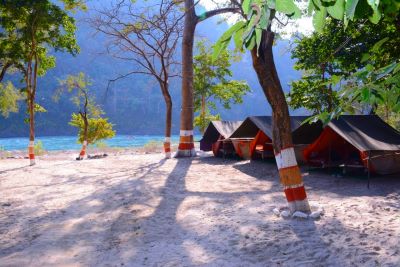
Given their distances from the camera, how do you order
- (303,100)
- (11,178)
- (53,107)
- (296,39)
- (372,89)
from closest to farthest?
1. (372,89)
2. (11,178)
3. (296,39)
4. (303,100)
5. (53,107)

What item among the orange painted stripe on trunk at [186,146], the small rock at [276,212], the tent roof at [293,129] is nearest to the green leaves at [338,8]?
the small rock at [276,212]

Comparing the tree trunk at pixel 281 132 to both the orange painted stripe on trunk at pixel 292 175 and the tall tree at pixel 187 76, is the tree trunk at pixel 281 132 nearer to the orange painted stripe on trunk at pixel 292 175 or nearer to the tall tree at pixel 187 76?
the orange painted stripe on trunk at pixel 292 175

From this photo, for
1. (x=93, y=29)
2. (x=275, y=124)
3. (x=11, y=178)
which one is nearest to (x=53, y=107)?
(x=93, y=29)

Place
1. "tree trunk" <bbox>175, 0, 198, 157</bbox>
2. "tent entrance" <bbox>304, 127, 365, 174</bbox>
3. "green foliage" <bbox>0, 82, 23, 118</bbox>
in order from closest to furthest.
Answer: "tent entrance" <bbox>304, 127, 365, 174</bbox> → "tree trunk" <bbox>175, 0, 198, 157</bbox> → "green foliage" <bbox>0, 82, 23, 118</bbox>

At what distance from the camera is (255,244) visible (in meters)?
4.81

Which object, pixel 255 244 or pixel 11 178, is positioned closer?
pixel 255 244

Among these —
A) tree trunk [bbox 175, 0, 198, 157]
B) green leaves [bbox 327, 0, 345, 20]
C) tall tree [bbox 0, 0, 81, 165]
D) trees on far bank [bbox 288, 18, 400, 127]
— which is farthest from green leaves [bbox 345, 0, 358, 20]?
tall tree [bbox 0, 0, 81, 165]

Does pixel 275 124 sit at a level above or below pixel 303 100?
below

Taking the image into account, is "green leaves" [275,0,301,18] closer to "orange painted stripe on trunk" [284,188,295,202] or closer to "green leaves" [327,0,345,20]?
"green leaves" [327,0,345,20]

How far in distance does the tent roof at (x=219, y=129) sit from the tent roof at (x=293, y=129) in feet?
3.25

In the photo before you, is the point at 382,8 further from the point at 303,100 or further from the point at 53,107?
the point at 53,107

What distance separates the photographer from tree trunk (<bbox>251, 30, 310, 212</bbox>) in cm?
589

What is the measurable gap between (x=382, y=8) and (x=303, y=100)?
15.1 meters

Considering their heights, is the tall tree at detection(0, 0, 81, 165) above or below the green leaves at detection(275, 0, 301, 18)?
above
